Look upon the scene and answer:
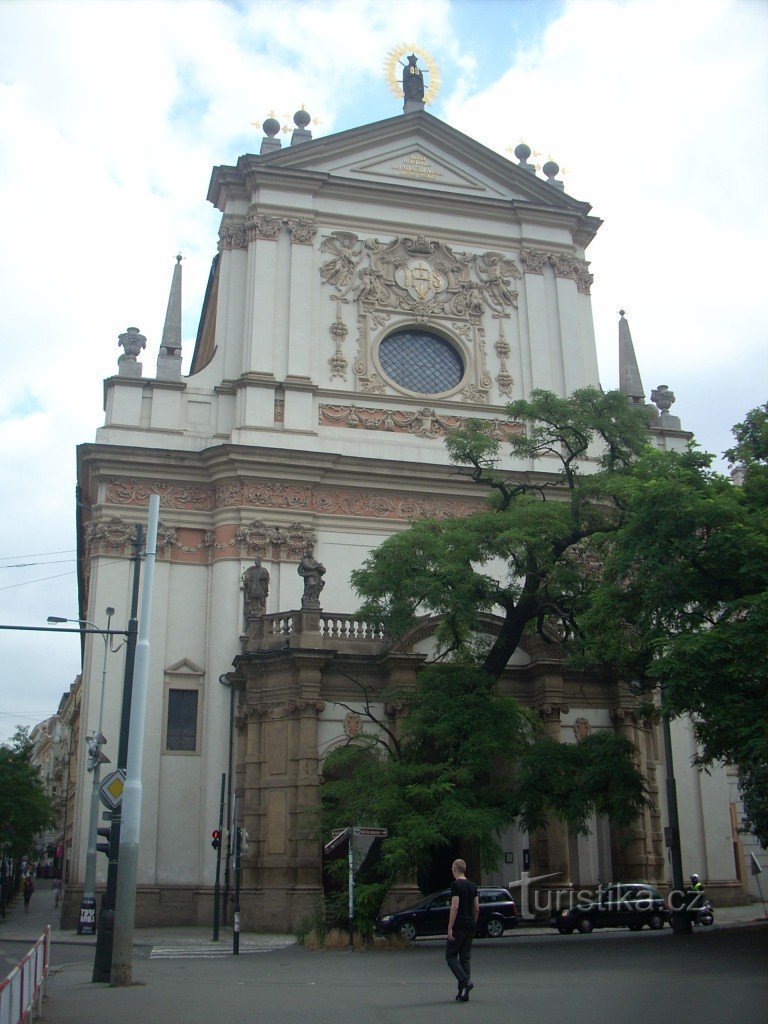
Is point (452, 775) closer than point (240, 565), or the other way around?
point (452, 775)

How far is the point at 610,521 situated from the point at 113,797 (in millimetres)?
12270

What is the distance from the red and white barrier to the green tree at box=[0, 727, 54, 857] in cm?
3500

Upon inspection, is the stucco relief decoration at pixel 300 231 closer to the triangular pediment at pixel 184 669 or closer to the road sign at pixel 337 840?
the triangular pediment at pixel 184 669

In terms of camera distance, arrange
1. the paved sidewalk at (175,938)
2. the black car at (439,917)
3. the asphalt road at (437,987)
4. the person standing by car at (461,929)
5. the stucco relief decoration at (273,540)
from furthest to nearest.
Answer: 1. the stucco relief decoration at (273,540)
2. the black car at (439,917)
3. the paved sidewalk at (175,938)
4. the person standing by car at (461,929)
5. the asphalt road at (437,987)

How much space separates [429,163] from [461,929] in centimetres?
3078

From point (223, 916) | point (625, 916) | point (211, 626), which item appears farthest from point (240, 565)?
point (625, 916)

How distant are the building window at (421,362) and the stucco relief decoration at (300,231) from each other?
13.3 feet

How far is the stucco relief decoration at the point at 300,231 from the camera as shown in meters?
35.8

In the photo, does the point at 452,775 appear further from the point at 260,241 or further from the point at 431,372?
the point at 260,241

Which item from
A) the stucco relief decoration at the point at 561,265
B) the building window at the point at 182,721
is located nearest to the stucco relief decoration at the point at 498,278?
the stucco relief decoration at the point at 561,265

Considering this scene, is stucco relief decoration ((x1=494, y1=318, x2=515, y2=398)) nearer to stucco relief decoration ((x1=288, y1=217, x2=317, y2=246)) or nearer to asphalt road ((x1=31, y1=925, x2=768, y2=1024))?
stucco relief decoration ((x1=288, y1=217, x2=317, y2=246))

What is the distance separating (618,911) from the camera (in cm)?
2528

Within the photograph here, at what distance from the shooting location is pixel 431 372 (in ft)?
119

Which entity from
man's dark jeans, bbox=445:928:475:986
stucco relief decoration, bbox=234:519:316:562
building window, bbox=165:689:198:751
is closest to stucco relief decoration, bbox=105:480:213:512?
stucco relief decoration, bbox=234:519:316:562
